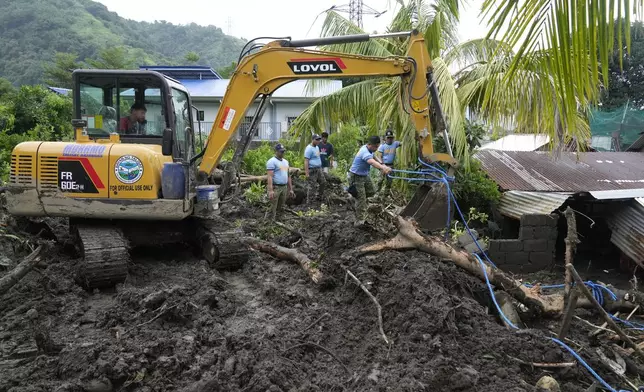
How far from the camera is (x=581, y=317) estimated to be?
18.4 feet

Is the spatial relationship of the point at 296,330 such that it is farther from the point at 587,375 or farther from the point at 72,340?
the point at 587,375

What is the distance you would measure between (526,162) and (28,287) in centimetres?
970

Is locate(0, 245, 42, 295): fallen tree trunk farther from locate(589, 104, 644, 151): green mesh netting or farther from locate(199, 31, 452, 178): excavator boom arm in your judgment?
locate(589, 104, 644, 151): green mesh netting

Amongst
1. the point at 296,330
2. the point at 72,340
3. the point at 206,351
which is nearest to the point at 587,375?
the point at 296,330

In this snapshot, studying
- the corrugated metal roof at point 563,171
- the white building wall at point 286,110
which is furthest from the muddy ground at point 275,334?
the white building wall at point 286,110

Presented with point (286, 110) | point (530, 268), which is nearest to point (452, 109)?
point (530, 268)

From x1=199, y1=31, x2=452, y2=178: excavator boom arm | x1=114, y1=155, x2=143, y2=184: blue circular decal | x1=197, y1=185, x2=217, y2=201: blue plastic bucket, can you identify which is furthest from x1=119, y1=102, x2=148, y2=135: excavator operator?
x1=197, y1=185, x2=217, y2=201: blue plastic bucket

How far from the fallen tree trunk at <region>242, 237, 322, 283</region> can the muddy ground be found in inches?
4.9

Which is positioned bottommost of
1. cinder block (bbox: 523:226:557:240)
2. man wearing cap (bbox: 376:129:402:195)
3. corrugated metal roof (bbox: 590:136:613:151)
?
cinder block (bbox: 523:226:557:240)

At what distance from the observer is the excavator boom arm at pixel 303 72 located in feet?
20.9

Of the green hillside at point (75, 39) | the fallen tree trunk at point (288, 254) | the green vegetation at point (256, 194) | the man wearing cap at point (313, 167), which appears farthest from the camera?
the green hillside at point (75, 39)

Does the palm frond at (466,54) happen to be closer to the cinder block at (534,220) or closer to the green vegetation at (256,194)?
the cinder block at (534,220)

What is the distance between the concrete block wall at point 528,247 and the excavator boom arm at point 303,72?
2324mm

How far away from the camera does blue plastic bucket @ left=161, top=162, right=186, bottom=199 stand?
19.9ft
